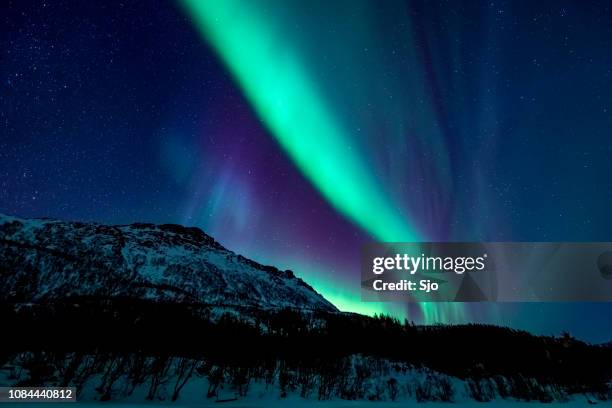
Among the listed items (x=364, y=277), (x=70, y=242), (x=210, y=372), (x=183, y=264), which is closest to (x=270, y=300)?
(x=183, y=264)

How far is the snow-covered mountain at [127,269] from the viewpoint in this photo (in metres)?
116

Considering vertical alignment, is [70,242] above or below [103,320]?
above

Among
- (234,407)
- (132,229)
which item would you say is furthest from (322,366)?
(132,229)

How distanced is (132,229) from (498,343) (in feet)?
569

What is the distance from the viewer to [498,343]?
16.9 metres

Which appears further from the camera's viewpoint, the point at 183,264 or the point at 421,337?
the point at 183,264

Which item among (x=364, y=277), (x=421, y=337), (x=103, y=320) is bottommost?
(x=103, y=320)

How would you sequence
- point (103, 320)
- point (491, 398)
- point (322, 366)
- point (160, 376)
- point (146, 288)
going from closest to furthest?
point (160, 376)
point (491, 398)
point (322, 366)
point (103, 320)
point (146, 288)

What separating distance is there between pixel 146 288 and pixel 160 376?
386 ft

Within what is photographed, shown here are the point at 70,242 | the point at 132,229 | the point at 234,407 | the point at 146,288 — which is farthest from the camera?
the point at 132,229

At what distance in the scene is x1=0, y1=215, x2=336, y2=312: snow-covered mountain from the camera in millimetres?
116438

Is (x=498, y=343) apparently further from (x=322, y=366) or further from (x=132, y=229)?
(x=132, y=229)

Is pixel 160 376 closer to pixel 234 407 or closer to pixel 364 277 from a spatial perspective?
pixel 234 407

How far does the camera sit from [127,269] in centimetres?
13112
